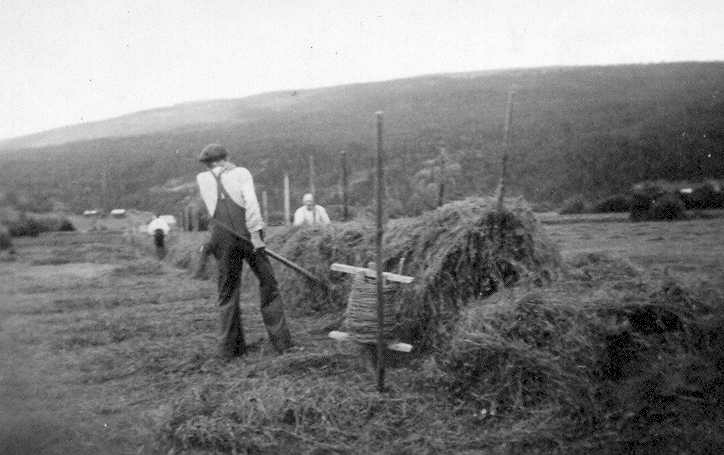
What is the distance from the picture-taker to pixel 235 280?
5.86 m

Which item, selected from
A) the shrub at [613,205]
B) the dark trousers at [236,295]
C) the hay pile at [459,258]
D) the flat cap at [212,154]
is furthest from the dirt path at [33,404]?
the shrub at [613,205]

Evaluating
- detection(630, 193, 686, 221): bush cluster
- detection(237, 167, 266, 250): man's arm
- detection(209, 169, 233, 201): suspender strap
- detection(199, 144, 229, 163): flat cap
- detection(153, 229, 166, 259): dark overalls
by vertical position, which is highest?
detection(199, 144, 229, 163): flat cap

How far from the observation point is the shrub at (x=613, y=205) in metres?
17.3

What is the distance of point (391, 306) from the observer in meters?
4.96

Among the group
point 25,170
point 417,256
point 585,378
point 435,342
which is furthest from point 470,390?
point 25,170

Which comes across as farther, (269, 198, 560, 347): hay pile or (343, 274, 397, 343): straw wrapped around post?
(269, 198, 560, 347): hay pile

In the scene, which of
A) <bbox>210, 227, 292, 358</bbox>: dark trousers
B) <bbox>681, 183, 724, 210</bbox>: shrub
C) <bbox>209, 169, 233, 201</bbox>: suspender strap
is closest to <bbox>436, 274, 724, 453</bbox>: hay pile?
<bbox>210, 227, 292, 358</bbox>: dark trousers

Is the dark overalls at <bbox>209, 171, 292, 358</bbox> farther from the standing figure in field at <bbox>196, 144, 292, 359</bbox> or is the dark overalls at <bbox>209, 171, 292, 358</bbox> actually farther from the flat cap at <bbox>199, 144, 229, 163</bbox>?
the flat cap at <bbox>199, 144, 229, 163</bbox>

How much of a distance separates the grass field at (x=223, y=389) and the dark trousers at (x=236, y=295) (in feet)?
0.67

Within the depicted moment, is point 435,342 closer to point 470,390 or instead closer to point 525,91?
point 470,390

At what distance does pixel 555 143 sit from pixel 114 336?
2427cm

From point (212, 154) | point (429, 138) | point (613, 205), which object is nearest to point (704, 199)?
point (613, 205)

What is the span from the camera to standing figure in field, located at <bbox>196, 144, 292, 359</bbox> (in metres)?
5.73

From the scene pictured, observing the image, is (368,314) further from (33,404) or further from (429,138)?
(429,138)
